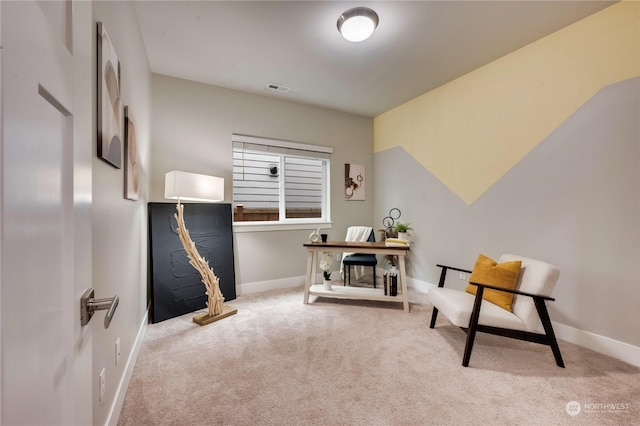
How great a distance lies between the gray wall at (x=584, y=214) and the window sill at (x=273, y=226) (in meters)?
2.10

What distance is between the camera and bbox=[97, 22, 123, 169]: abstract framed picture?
1.23 m

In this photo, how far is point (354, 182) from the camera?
457 cm

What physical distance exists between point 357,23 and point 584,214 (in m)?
2.49

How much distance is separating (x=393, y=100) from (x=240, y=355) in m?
3.72

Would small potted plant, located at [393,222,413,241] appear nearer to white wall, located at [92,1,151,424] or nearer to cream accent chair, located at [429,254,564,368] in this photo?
cream accent chair, located at [429,254,564,368]

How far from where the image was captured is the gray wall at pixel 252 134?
3.21 meters

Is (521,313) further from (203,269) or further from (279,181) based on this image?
(279,181)

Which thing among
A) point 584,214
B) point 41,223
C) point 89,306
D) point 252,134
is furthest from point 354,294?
point 41,223

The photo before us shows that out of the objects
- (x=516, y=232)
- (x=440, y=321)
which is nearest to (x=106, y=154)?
(x=440, y=321)

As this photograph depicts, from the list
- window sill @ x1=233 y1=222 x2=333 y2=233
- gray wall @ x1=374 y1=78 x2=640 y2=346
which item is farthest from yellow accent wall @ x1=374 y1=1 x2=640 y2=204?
window sill @ x1=233 y1=222 x2=333 y2=233

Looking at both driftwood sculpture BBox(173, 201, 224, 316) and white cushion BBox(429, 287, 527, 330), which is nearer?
white cushion BBox(429, 287, 527, 330)

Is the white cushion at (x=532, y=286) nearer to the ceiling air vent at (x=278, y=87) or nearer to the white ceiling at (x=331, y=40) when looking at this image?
the white ceiling at (x=331, y=40)

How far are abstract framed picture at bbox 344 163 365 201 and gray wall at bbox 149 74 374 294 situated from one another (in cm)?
8

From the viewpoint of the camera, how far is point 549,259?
253cm
